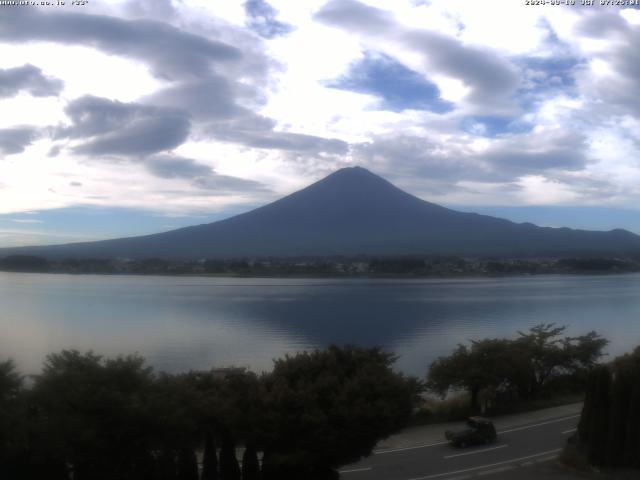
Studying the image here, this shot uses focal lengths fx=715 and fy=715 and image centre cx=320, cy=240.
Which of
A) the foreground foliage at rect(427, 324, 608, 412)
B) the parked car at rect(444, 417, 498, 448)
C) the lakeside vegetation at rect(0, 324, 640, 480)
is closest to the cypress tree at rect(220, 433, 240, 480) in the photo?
the lakeside vegetation at rect(0, 324, 640, 480)

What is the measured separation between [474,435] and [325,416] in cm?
414

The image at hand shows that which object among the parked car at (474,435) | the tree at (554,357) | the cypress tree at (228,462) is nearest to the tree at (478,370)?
the tree at (554,357)

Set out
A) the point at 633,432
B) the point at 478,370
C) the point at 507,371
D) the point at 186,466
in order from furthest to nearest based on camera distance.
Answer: the point at 507,371, the point at 478,370, the point at 633,432, the point at 186,466

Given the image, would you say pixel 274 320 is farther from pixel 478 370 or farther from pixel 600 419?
pixel 600 419

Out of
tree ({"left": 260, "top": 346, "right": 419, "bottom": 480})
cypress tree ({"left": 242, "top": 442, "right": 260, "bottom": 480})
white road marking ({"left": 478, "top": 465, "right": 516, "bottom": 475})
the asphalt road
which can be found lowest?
the asphalt road

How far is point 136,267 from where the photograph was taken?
72000 mm

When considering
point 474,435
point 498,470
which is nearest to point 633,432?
point 498,470

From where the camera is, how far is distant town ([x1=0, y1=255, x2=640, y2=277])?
226 feet

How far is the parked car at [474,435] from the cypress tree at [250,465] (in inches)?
160

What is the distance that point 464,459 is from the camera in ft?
35.6

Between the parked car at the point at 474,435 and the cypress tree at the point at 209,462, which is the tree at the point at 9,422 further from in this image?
the parked car at the point at 474,435

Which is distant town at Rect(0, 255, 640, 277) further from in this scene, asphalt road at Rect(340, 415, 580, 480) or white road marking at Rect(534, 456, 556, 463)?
white road marking at Rect(534, 456, 556, 463)

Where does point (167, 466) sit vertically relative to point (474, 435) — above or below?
above

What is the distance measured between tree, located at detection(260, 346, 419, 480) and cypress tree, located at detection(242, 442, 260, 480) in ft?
0.38
